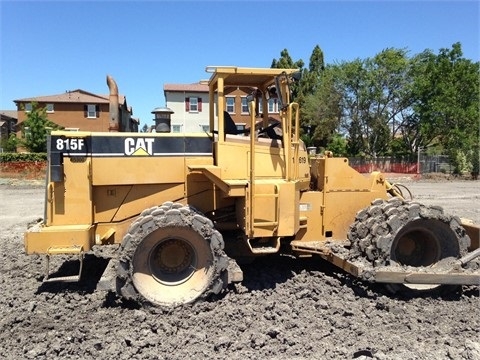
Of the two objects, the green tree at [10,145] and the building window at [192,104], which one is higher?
the building window at [192,104]

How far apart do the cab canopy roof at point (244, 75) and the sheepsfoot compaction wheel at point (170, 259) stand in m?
1.86

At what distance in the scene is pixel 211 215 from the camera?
6180 mm

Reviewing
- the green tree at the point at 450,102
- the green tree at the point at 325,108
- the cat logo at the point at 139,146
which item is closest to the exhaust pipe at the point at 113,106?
the cat logo at the point at 139,146

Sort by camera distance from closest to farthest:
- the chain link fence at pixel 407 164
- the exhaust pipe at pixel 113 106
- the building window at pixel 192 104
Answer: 1. the exhaust pipe at pixel 113 106
2. the chain link fence at pixel 407 164
3. the building window at pixel 192 104

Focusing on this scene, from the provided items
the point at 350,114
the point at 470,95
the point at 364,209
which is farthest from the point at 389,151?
the point at 364,209

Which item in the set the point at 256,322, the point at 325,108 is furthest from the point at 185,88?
the point at 256,322

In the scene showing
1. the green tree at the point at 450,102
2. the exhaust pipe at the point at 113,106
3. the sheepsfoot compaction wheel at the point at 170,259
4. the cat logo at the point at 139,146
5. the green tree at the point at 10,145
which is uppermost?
the green tree at the point at 450,102

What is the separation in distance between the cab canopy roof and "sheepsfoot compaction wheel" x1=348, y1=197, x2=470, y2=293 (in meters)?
2.31

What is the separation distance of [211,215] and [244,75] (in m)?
2.03

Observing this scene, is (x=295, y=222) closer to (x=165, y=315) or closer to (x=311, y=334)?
(x=311, y=334)

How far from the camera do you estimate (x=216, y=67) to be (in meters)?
5.69

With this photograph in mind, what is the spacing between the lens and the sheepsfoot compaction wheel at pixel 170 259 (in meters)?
5.17

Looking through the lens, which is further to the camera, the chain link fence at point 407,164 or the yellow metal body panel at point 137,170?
the chain link fence at point 407,164

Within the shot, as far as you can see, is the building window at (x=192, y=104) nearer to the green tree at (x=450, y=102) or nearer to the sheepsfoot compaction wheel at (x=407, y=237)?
the green tree at (x=450, y=102)
